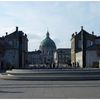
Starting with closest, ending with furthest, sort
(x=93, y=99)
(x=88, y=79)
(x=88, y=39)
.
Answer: (x=93, y=99), (x=88, y=79), (x=88, y=39)

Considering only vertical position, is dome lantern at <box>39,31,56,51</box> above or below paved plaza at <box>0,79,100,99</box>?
above

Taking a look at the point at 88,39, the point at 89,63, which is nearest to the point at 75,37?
the point at 88,39

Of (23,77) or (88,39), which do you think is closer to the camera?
(23,77)

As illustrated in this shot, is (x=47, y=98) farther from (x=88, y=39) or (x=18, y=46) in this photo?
(x=88, y=39)

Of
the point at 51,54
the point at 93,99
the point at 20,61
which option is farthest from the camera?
the point at 51,54

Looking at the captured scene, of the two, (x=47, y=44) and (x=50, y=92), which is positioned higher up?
(x=47, y=44)

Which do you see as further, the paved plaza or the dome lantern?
the dome lantern

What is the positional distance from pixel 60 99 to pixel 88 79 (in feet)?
58.1

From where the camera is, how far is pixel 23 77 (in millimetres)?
36344

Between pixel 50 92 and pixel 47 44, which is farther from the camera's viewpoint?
pixel 47 44

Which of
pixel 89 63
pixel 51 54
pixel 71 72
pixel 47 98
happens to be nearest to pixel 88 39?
pixel 89 63

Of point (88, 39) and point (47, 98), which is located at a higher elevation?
point (88, 39)

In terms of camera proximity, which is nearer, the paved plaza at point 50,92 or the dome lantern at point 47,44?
the paved plaza at point 50,92

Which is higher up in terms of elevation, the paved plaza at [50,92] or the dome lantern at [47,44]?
the dome lantern at [47,44]
